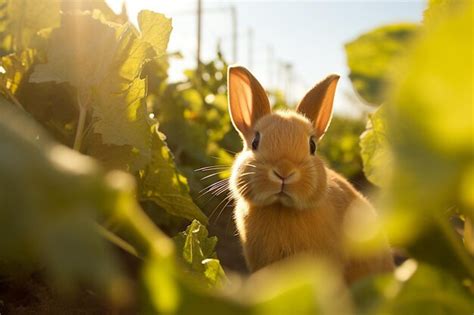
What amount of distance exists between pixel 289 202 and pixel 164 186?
0.55 meters

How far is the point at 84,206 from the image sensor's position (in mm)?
447

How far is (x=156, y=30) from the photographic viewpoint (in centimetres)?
219

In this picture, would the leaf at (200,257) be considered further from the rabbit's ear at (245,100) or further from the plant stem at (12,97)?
the rabbit's ear at (245,100)

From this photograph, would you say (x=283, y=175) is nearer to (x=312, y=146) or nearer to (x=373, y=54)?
→ (x=312, y=146)

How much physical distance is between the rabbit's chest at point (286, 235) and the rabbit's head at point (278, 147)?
0.06 metres

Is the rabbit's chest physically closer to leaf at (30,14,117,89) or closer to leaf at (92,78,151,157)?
leaf at (92,78,151,157)

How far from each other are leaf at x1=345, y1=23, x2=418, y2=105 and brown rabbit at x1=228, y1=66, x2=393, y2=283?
1.06 metres

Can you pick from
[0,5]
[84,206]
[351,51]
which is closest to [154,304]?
[84,206]

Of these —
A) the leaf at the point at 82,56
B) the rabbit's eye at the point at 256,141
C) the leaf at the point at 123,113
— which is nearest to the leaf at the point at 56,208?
the leaf at the point at 123,113

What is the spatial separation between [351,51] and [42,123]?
5.09 ft

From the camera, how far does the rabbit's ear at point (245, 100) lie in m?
2.90

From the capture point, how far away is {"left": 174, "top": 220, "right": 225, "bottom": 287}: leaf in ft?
4.20

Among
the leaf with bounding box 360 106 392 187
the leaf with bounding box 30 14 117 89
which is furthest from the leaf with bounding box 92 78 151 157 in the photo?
the leaf with bounding box 360 106 392 187

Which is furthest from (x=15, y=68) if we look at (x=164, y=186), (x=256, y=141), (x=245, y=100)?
(x=245, y=100)
